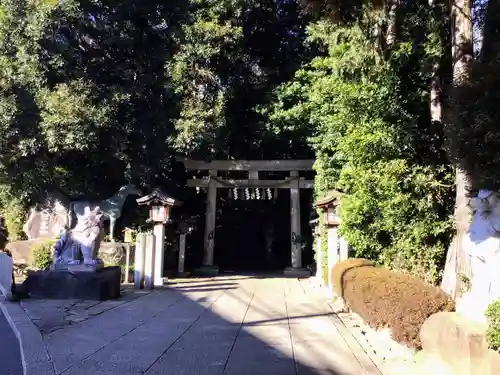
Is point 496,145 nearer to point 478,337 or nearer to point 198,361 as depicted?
point 478,337

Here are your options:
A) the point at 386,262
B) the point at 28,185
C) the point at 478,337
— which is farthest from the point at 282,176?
the point at 478,337

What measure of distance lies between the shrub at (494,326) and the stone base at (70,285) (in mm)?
8436

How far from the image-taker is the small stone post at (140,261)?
532 inches

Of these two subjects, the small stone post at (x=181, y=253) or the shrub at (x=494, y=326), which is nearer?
the shrub at (x=494, y=326)

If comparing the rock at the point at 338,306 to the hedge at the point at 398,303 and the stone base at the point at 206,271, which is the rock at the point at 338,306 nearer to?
the hedge at the point at 398,303

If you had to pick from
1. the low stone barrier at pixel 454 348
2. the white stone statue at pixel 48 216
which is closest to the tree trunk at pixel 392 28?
the low stone barrier at pixel 454 348

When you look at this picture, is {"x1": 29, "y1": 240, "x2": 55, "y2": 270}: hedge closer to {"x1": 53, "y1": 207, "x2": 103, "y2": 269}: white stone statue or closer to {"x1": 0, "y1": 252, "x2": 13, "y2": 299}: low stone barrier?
{"x1": 53, "y1": 207, "x2": 103, "y2": 269}: white stone statue

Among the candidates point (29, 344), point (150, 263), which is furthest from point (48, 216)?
point (29, 344)

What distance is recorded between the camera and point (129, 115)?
15836mm

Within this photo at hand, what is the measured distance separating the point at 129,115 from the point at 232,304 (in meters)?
7.67

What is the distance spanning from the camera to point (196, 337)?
23.2 feet

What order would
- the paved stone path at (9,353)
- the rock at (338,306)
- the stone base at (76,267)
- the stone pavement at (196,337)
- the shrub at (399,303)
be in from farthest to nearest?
the stone base at (76,267)
the rock at (338,306)
the shrub at (399,303)
the stone pavement at (196,337)
the paved stone path at (9,353)

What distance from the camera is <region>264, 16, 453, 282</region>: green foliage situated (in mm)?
9250

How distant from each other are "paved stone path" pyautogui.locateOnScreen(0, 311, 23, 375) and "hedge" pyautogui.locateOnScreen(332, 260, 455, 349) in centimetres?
415
